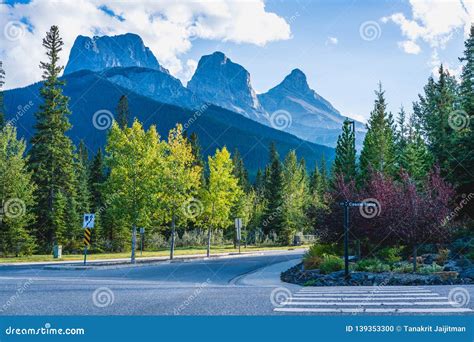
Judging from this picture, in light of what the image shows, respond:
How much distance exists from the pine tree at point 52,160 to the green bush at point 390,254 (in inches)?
1207

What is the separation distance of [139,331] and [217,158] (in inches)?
1367

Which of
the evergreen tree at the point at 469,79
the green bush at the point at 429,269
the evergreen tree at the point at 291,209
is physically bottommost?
the green bush at the point at 429,269

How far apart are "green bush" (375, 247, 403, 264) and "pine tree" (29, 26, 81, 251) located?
30.7 m

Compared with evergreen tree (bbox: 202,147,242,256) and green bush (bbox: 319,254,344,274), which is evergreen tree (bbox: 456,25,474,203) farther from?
evergreen tree (bbox: 202,147,242,256)

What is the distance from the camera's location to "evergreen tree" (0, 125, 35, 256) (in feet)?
127

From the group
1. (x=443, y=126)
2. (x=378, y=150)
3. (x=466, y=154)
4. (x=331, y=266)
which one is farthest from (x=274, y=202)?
(x=331, y=266)

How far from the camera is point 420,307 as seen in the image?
24.2 ft

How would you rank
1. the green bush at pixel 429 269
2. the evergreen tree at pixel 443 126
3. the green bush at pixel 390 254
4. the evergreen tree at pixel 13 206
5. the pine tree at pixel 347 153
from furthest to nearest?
the pine tree at pixel 347 153 → the evergreen tree at pixel 13 206 → the evergreen tree at pixel 443 126 → the green bush at pixel 390 254 → the green bush at pixel 429 269

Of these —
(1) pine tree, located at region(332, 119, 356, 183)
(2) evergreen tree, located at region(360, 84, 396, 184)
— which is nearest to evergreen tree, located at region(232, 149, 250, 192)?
(2) evergreen tree, located at region(360, 84, 396, 184)

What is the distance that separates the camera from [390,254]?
21.8m

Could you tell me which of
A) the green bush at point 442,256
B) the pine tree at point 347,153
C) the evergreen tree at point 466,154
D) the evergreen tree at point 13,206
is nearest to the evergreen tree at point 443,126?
the evergreen tree at point 466,154

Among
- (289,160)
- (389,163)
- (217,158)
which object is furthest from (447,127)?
(289,160)

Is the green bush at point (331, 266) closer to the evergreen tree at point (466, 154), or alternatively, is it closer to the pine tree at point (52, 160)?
the evergreen tree at point (466, 154)

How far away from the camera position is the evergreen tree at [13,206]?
3875 cm
